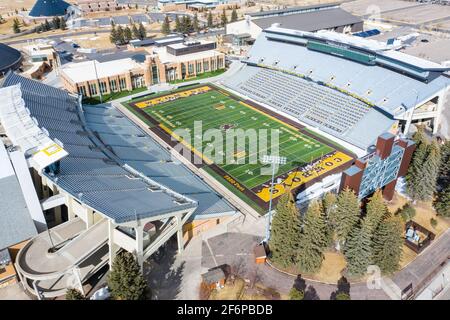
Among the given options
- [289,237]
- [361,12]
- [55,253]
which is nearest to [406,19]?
[361,12]

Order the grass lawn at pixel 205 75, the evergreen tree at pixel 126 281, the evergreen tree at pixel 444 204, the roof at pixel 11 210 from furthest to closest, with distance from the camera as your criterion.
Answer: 1. the grass lawn at pixel 205 75
2. the evergreen tree at pixel 444 204
3. the roof at pixel 11 210
4. the evergreen tree at pixel 126 281

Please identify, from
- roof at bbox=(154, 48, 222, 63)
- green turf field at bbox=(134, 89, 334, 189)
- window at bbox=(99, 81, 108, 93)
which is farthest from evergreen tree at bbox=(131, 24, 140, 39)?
green turf field at bbox=(134, 89, 334, 189)

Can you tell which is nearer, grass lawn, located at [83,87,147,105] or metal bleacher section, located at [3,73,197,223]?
metal bleacher section, located at [3,73,197,223]

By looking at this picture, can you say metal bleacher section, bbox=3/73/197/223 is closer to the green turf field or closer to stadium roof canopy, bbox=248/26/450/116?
the green turf field

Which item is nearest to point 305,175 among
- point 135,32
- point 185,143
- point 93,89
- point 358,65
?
point 185,143

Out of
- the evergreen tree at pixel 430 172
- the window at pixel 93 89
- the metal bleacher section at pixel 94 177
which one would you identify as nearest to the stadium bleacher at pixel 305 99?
the evergreen tree at pixel 430 172

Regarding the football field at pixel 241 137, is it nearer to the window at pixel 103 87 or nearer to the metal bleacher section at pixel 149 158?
the metal bleacher section at pixel 149 158
